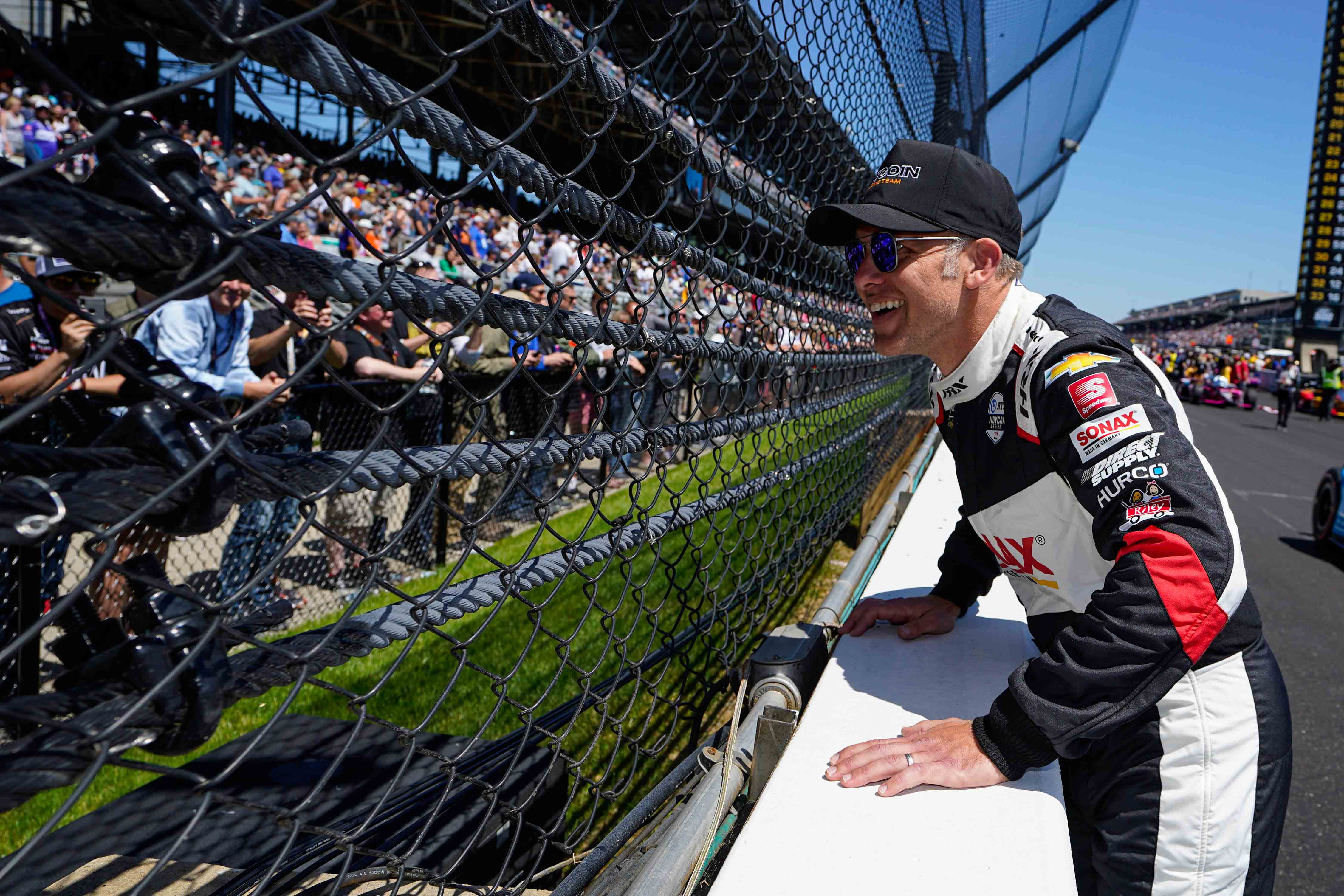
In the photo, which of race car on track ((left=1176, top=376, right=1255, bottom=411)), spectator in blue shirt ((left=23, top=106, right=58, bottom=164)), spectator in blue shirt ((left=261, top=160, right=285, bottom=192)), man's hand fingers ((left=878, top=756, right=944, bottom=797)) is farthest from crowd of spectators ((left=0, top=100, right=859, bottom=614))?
race car on track ((left=1176, top=376, right=1255, bottom=411))

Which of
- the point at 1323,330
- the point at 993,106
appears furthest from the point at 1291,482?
the point at 1323,330

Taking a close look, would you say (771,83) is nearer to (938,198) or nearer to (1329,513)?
(938,198)

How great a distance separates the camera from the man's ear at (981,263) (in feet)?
6.08

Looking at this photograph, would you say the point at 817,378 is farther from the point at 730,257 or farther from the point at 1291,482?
the point at 1291,482

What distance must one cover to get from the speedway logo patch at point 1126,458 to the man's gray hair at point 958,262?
0.53 m

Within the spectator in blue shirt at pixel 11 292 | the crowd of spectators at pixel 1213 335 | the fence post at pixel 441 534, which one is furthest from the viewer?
the crowd of spectators at pixel 1213 335

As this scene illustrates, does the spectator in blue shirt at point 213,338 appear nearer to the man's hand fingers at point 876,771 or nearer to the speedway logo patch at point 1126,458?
the man's hand fingers at point 876,771

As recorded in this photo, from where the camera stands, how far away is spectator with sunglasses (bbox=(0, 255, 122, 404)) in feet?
10.3

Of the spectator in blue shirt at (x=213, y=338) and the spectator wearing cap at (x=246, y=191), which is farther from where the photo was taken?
the spectator wearing cap at (x=246, y=191)

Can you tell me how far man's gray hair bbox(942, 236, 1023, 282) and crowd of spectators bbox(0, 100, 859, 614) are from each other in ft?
1.90

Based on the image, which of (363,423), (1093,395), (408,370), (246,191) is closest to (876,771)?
(1093,395)

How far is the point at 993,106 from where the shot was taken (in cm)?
764

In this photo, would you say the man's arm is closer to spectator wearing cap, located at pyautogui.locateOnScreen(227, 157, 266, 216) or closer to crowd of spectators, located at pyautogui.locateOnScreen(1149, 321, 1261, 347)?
spectator wearing cap, located at pyautogui.locateOnScreen(227, 157, 266, 216)

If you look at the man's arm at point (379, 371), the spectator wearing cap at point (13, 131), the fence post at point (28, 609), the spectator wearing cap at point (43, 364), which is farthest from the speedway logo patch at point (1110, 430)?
the spectator wearing cap at point (13, 131)
